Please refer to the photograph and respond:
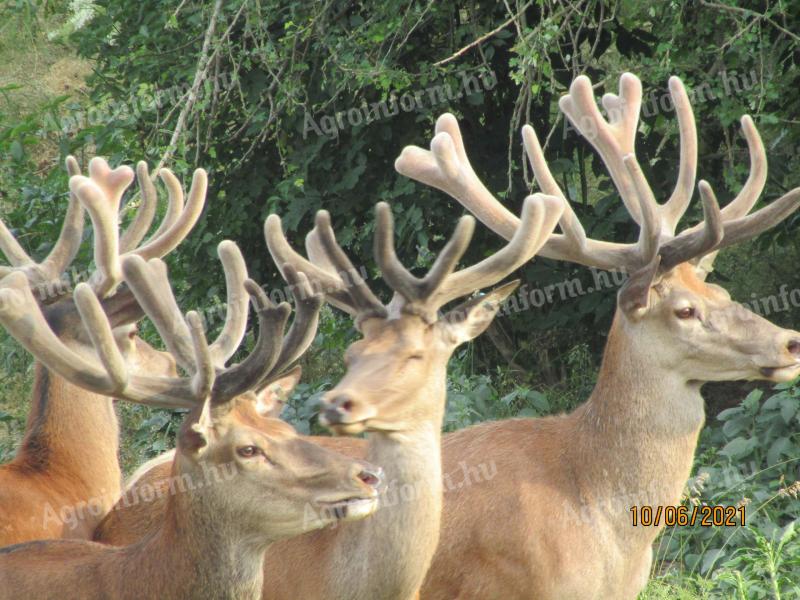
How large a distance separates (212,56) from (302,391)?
77.9 inches

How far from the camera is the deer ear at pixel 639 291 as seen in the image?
505 centimetres

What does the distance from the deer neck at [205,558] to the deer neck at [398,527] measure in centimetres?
38

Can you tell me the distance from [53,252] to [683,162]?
292 centimetres

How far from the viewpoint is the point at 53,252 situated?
6.09 metres

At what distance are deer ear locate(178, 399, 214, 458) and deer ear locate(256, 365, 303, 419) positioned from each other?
52 centimetres

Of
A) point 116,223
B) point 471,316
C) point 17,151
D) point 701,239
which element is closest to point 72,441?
point 116,223

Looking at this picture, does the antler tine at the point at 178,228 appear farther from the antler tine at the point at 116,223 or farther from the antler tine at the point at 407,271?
the antler tine at the point at 407,271

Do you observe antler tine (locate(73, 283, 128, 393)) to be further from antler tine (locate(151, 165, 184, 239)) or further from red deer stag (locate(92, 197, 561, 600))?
antler tine (locate(151, 165, 184, 239))

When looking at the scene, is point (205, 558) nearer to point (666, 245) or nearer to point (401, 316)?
point (401, 316)

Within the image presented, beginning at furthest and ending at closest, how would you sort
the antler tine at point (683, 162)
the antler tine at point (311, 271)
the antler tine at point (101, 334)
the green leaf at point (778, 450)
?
the green leaf at point (778, 450) < the antler tine at point (683, 162) < the antler tine at point (311, 271) < the antler tine at point (101, 334)

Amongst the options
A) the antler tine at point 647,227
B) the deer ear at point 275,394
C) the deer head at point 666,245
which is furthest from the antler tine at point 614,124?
the deer ear at point 275,394

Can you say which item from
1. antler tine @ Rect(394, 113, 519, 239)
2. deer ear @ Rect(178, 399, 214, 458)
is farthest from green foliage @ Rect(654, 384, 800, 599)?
deer ear @ Rect(178, 399, 214, 458)
